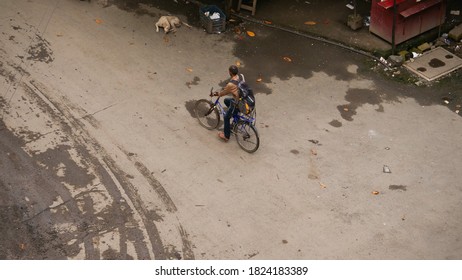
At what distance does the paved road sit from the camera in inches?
409

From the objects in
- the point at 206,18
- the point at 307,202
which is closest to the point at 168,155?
the point at 307,202

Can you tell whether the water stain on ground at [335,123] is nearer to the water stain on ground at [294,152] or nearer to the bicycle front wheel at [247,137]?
the water stain on ground at [294,152]

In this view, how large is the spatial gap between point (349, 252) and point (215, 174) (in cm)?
300

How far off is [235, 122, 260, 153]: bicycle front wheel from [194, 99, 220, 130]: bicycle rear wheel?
654 mm

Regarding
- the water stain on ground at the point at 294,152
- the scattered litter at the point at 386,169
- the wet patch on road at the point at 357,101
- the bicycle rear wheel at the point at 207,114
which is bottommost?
the scattered litter at the point at 386,169

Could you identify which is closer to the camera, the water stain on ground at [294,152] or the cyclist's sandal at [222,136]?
the water stain on ground at [294,152]

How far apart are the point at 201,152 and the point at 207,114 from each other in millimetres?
929

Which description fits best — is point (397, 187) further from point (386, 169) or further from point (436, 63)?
point (436, 63)

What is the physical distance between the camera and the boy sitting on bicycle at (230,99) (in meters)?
11.3

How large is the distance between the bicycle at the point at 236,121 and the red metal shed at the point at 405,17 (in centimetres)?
457

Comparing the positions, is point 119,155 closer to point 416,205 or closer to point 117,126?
point 117,126

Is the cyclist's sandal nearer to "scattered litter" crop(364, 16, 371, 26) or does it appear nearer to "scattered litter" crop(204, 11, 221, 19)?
"scattered litter" crop(204, 11, 221, 19)

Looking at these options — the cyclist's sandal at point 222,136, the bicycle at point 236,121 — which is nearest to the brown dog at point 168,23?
the bicycle at point 236,121

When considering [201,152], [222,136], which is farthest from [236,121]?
[201,152]
